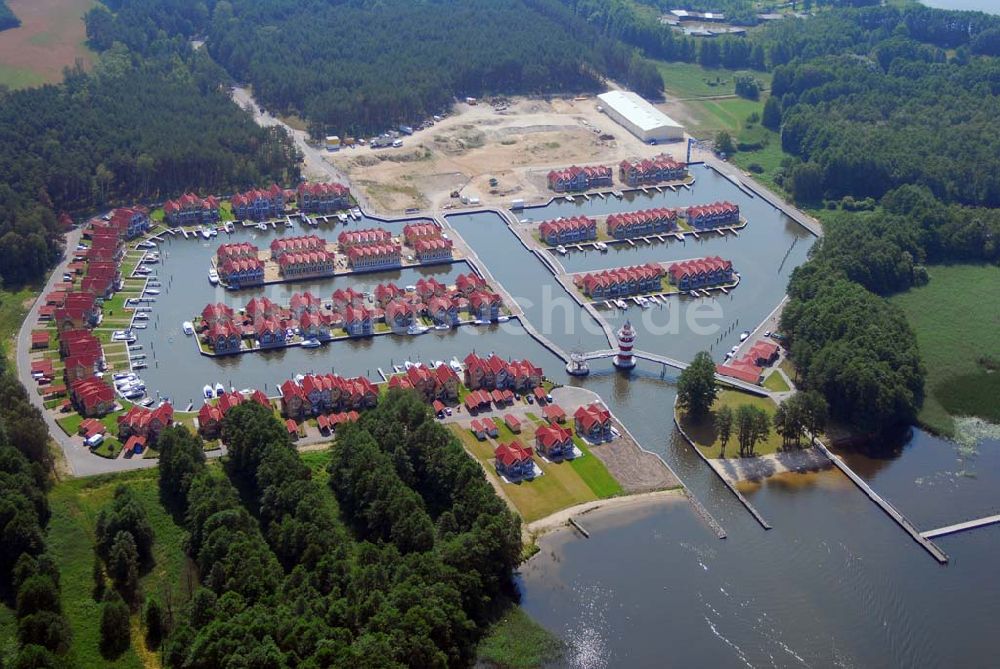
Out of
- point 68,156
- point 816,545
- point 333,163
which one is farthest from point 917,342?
point 68,156

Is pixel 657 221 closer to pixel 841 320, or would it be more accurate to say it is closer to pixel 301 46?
pixel 841 320

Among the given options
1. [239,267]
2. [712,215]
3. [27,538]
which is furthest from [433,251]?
[27,538]

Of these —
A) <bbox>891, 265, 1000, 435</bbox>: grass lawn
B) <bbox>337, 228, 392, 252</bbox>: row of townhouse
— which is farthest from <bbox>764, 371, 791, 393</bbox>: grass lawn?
<bbox>337, 228, 392, 252</bbox>: row of townhouse

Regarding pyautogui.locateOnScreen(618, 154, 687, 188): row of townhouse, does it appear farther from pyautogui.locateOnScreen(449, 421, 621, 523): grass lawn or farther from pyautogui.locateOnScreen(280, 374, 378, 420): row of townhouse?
pyautogui.locateOnScreen(449, 421, 621, 523): grass lawn

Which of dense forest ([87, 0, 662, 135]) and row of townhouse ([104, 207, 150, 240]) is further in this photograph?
dense forest ([87, 0, 662, 135])

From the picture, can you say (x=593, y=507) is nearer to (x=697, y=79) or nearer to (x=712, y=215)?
(x=712, y=215)
